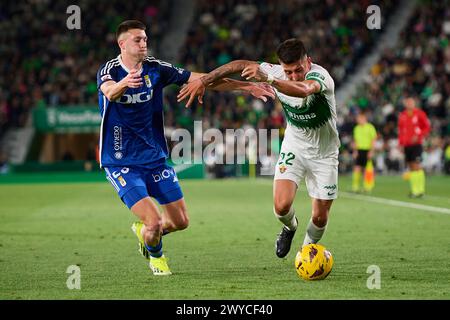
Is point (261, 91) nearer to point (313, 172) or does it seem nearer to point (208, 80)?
point (208, 80)

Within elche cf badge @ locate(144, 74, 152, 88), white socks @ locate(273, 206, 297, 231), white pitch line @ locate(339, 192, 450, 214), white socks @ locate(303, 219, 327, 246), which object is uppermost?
elche cf badge @ locate(144, 74, 152, 88)

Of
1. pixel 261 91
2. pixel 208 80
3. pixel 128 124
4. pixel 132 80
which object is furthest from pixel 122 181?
pixel 261 91

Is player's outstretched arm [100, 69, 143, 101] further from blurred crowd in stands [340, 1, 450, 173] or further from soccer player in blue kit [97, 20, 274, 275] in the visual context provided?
blurred crowd in stands [340, 1, 450, 173]

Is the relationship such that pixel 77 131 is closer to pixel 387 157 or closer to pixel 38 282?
pixel 387 157

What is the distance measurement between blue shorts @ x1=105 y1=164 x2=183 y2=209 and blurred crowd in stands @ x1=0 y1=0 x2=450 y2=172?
2359cm

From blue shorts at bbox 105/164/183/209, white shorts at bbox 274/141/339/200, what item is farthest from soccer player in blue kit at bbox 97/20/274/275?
white shorts at bbox 274/141/339/200

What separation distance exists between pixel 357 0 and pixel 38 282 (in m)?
31.9

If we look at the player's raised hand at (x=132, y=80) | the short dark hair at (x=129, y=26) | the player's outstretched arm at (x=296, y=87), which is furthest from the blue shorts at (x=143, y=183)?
the player's outstretched arm at (x=296, y=87)

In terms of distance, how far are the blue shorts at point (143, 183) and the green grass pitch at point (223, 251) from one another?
811mm

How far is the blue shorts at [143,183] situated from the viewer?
8.81 meters

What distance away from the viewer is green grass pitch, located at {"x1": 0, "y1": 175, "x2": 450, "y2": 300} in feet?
26.2

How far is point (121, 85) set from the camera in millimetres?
8211

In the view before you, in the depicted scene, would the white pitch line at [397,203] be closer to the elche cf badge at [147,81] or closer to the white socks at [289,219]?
the white socks at [289,219]
